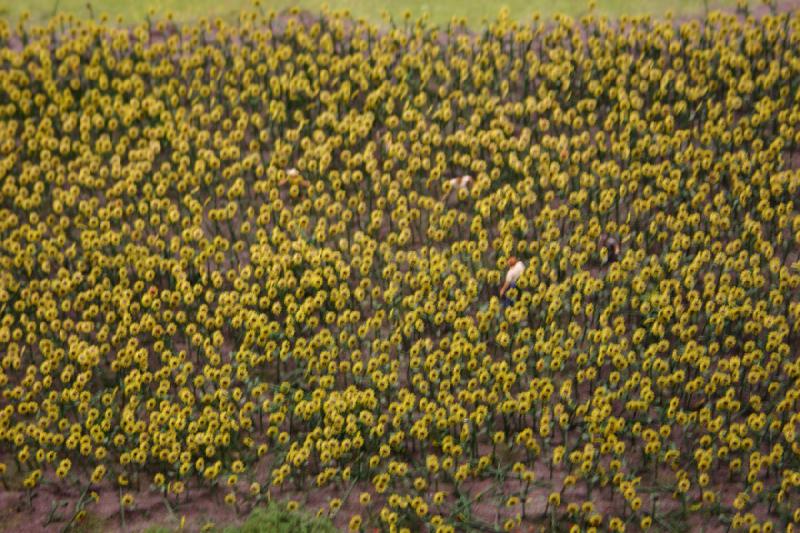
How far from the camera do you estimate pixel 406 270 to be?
766 cm

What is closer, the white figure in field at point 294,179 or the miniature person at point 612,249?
the miniature person at point 612,249

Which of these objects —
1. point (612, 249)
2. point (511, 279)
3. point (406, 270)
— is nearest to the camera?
point (511, 279)

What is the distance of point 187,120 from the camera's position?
28.5ft

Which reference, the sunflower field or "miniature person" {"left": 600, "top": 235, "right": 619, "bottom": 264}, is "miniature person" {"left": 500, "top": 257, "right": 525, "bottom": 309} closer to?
the sunflower field

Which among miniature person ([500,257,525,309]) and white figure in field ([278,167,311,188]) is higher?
white figure in field ([278,167,311,188])

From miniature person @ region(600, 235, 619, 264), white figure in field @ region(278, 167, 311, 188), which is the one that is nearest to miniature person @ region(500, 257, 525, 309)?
miniature person @ region(600, 235, 619, 264)

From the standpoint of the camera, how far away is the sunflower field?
658 cm

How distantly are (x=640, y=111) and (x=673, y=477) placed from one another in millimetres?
3212

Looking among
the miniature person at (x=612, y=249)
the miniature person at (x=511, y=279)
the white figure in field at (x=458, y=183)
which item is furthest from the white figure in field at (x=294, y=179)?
the miniature person at (x=612, y=249)

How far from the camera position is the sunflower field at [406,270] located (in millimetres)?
6578

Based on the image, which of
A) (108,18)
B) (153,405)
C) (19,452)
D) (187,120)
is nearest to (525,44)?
(187,120)

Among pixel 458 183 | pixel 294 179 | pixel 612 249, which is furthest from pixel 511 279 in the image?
pixel 294 179

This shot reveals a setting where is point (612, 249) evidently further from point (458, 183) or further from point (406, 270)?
point (406, 270)

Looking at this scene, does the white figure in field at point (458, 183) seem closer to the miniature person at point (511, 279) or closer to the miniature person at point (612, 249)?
the miniature person at point (511, 279)
